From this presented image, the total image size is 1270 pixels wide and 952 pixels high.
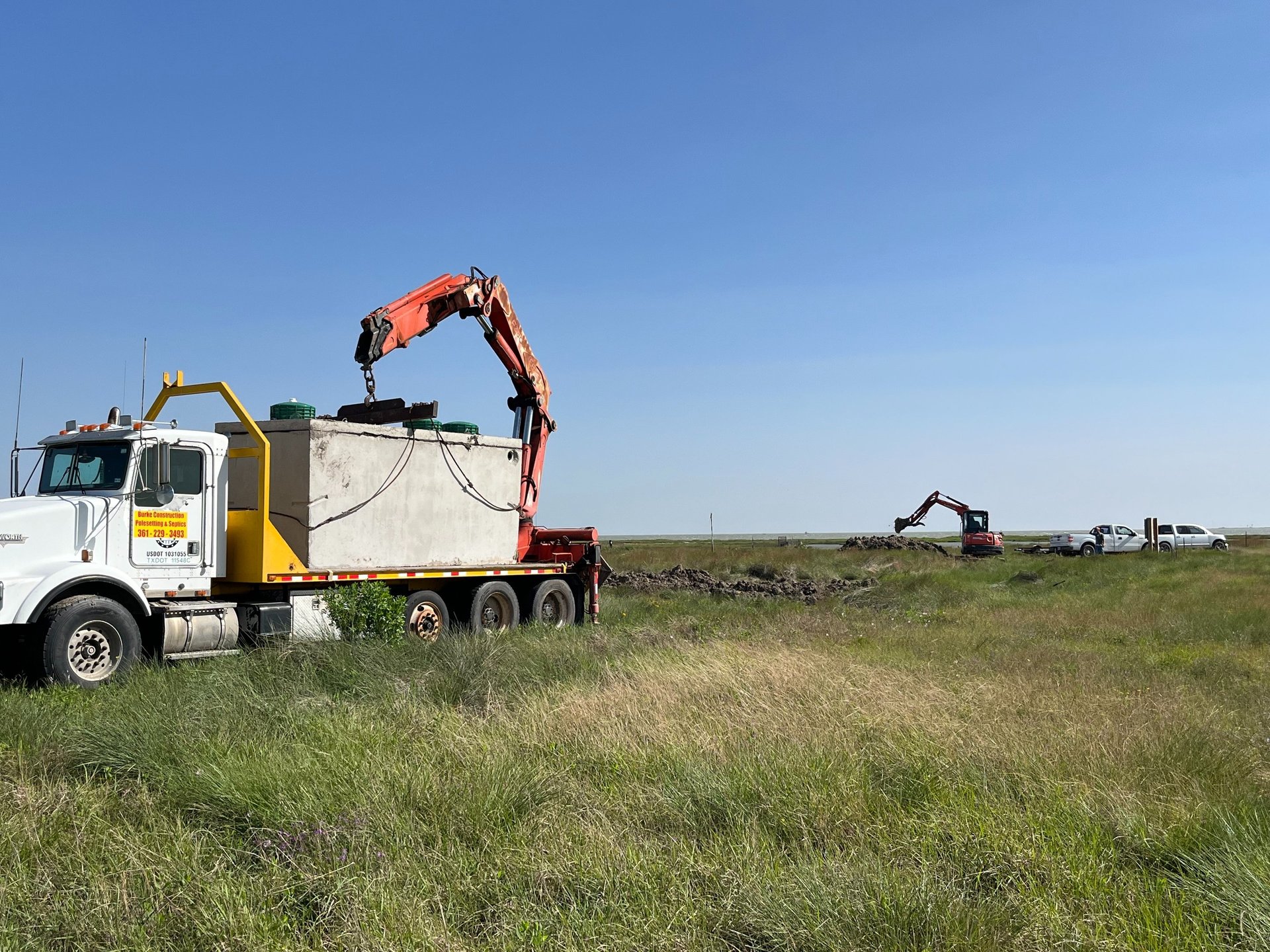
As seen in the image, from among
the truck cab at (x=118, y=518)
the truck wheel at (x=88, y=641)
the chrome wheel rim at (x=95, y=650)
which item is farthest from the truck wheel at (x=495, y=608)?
the chrome wheel rim at (x=95, y=650)

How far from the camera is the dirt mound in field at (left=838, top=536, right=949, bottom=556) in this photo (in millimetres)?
49375

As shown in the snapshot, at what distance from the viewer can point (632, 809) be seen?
5.98m

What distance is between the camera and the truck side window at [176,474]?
11.9m

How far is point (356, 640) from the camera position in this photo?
11.9 metres

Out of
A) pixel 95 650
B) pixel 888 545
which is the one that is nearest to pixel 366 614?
pixel 95 650

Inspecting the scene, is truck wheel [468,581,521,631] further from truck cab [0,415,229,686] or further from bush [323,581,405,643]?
truck cab [0,415,229,686]

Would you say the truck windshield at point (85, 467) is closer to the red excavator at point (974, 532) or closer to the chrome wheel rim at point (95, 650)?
the chrome wheel rim at point (95, 650)

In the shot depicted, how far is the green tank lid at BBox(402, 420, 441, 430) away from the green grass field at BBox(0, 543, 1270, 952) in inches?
199

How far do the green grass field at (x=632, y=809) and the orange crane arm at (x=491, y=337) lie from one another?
19.3 ft

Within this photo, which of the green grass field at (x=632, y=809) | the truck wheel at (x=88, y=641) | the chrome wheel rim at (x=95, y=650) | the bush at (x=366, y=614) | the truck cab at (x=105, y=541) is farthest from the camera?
the bush at (x=366, y=614)

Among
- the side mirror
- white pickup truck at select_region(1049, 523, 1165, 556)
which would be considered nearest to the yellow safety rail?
the side mirror

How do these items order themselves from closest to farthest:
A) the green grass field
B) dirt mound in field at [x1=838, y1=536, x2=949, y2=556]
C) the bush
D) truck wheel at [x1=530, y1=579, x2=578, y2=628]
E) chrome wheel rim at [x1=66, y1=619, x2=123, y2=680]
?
the green grass field → chrome wheel rim at [x1=66, y1=619, x2=123, y2=680] → the bush → truck wheel at [x1=530, y1=579, x2=578, y2=628] → dirt mound in field at [x1=838, y1=536, x2=949, y2=556]

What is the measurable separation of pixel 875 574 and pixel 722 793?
28745mm

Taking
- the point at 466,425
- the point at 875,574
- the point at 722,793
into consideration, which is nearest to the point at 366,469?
the point at 466,425
